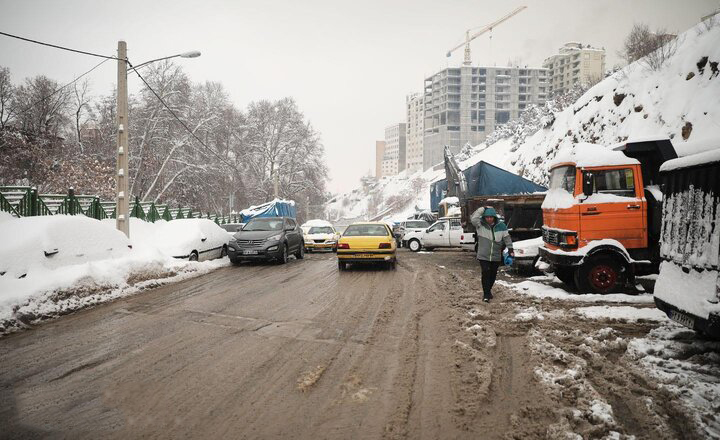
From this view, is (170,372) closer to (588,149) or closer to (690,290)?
(690,290)

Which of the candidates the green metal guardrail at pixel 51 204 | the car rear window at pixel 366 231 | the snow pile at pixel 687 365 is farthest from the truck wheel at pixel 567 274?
the green metal guardrail at pixel 51 204

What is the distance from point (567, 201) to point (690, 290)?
442 cm

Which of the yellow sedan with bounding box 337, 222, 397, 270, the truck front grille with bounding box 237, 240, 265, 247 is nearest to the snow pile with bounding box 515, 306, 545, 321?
the yellow sedan with bounding box 337, 222, 397, 270

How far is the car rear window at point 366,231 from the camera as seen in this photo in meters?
13.8

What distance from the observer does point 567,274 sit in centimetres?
949

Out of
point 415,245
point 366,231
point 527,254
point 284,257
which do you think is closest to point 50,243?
point 284,257

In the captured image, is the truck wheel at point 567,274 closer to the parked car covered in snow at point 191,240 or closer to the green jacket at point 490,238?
the green jacket at point 490,238

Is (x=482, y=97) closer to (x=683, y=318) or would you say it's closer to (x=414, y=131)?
(x=414, y=131)

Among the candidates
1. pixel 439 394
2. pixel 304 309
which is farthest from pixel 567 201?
pixel 439 394

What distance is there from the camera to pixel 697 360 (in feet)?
14.7

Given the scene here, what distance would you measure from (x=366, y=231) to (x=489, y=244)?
6.25 m

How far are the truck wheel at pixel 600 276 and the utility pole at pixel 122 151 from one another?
12.5 m

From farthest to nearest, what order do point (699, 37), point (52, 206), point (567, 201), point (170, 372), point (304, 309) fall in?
point (699, 37) → point (52, 206) → point (567, 201) → point (304, 309) → point (170, 372)

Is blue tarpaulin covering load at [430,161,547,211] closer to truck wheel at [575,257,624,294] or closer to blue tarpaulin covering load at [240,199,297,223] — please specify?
truck wheel at [575,257,624,294]
